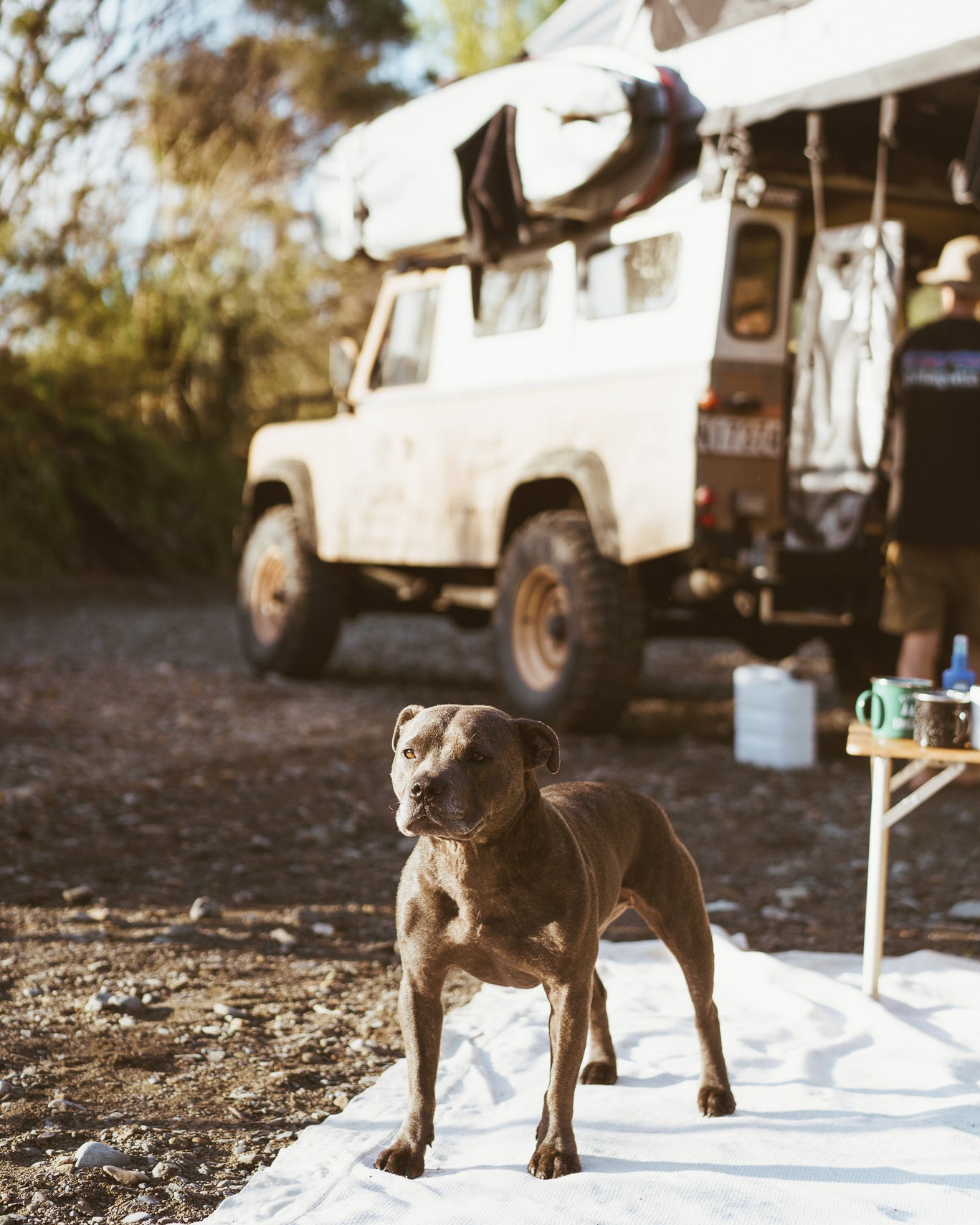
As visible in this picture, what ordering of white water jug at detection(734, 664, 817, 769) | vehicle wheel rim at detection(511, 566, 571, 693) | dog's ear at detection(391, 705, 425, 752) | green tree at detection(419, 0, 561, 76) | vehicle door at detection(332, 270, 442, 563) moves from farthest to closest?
green tree at detection(419, 0, 561, 76), vehicle door at detection(332, 270, 442, 563), vehicle wheel rim at detection(511, 566, 571, 693), white water jug at detection(734, 664, 817, 769), dog's ear at detection(391, 705, 425, 752)

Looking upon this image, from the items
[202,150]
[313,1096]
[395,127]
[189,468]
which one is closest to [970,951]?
[313,1096]

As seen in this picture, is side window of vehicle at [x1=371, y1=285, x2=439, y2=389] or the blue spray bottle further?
side window of vehicle at [x1=371, y1=285, x2=439, y2=389]

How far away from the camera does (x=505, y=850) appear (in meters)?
2.58

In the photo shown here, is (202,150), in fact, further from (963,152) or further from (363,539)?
(963,152)

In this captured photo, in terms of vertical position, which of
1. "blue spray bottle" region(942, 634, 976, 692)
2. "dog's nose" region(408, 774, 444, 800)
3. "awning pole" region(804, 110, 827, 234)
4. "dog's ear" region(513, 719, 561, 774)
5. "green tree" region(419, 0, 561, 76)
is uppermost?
"green tree" region(419, 0, 561, 76)

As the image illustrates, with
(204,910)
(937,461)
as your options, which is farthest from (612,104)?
(204,910)

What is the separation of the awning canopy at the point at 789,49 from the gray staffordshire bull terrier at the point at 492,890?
4.05 meters

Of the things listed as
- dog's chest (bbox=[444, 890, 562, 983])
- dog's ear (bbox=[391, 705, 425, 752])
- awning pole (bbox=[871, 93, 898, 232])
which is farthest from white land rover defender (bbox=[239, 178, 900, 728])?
dog's chest (bbox=[444, 890, 562, 983])

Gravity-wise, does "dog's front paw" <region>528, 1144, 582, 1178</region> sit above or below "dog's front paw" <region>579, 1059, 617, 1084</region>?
above

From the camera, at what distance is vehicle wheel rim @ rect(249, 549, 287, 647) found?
31.1 ft

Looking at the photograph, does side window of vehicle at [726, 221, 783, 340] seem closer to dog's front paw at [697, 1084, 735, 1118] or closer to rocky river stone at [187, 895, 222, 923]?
rocky river stone at [187, 895, 222, 923]

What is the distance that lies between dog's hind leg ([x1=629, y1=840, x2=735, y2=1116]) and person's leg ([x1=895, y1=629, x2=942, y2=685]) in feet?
11.2

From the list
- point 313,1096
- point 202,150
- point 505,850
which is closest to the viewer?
point 505,850

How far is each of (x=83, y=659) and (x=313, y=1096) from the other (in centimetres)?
749
